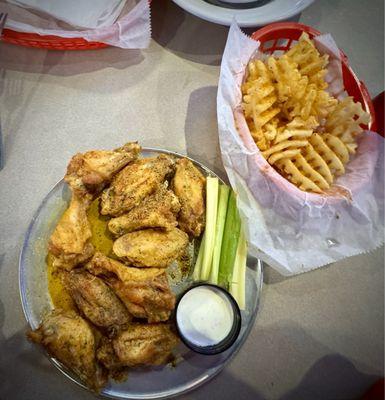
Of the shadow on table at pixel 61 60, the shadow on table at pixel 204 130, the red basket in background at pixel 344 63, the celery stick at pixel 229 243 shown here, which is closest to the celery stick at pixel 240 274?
the celery stick at pixel 229 243

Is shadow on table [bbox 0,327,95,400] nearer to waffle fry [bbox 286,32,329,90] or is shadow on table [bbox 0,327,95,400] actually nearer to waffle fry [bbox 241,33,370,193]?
waffle fry [bbox 241,33,370,193]

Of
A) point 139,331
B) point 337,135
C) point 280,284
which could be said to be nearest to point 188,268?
point 139,331

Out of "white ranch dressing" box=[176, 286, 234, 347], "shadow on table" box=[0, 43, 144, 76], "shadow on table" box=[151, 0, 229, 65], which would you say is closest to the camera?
"white ranch dressing" box=[176, 286, 234, 347]

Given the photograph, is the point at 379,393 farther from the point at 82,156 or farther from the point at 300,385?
the point at 82,156

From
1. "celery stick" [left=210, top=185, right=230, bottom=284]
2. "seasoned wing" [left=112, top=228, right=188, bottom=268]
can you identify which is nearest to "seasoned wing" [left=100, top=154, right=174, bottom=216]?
"seasoned wing" [left=112, top=228, right=188, bottom=268]

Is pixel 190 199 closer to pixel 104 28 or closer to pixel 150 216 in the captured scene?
pixel 150 216
